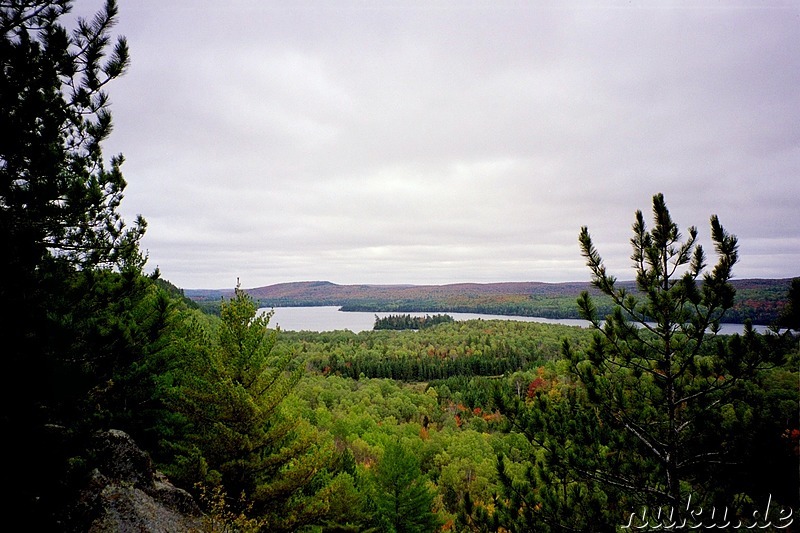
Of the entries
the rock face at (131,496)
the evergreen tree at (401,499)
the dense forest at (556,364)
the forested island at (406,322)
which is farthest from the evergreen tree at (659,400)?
the forested island at (406,322)

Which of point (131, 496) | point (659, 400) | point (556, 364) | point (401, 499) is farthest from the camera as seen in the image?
point (401, 499)

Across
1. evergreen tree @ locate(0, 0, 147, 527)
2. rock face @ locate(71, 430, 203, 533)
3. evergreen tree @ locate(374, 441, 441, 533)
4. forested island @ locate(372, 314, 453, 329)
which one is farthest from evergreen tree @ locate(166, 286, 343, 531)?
forested island @ locate(372, 314, 453, 329)

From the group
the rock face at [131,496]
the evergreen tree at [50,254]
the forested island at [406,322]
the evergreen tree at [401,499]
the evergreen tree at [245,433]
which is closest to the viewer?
the evergreen tree at [50,254]

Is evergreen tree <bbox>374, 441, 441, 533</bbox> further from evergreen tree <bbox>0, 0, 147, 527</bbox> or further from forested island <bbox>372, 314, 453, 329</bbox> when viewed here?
forested island <bbox>372, 314, 453, 329</bbox>

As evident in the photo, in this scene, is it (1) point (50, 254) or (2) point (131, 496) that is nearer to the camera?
(1) point (50, 254)

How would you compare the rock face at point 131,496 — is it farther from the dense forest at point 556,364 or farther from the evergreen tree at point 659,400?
the evergreen tree at point 659,400

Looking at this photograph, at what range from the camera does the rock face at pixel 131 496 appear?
662cm

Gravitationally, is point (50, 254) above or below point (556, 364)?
above

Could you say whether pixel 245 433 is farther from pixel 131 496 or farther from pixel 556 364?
pixel 556 364

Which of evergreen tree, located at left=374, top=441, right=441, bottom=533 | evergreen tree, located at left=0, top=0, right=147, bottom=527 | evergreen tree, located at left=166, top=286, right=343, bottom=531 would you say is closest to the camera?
evergreen tree, located at left=0, top=0, right=147, bottom=527

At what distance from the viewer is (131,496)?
23.8 feet

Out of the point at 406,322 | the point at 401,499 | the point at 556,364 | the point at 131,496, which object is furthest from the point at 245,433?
the point at 406,322

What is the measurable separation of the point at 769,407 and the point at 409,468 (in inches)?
492

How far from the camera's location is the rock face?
6.62 meters
